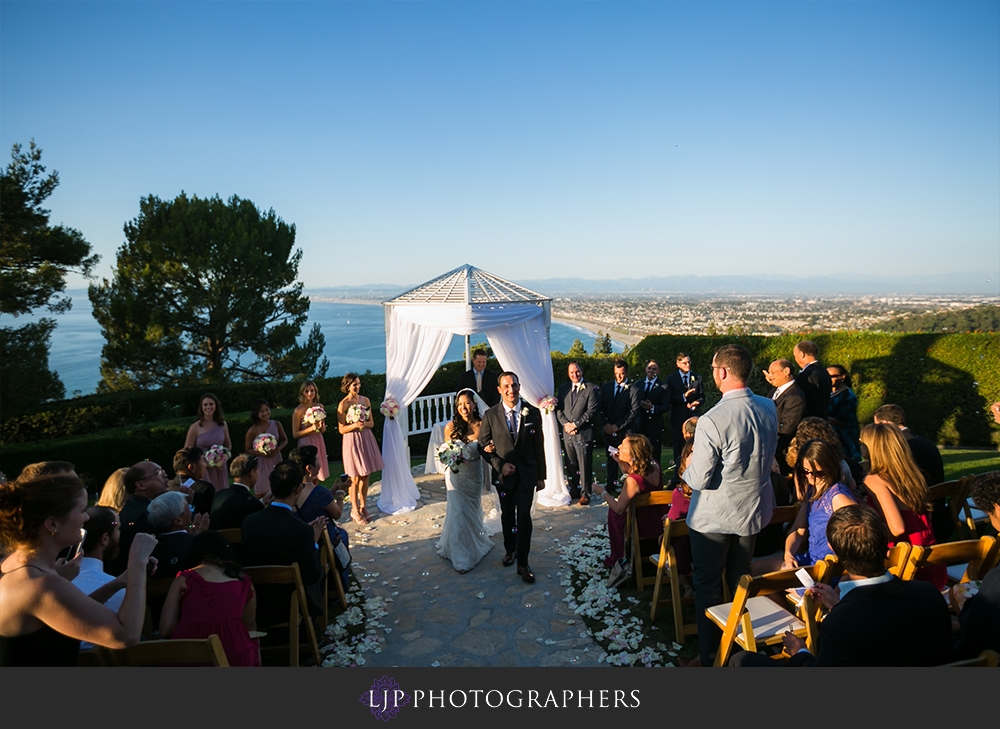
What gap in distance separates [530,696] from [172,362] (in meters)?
16.2

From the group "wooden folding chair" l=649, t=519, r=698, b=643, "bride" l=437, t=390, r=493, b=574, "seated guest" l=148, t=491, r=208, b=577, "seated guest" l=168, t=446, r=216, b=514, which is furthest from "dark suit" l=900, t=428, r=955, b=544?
"seated guest" l=168, t=446, r=216, b=514

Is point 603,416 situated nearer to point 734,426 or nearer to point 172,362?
point 734,426

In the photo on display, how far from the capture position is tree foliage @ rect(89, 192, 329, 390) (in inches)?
587

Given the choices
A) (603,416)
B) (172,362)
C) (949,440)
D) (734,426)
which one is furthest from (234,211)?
(949,440)

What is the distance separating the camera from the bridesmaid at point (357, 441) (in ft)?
22.1

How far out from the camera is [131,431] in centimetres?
879

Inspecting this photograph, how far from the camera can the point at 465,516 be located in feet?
17.8

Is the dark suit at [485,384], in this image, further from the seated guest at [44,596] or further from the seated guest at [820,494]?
the seated guest at [44,596]

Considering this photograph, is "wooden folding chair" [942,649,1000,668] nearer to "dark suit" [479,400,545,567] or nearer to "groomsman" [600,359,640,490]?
"dark suit" [479,400,545,567]

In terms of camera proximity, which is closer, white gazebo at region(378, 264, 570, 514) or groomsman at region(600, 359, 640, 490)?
groomsman at region(600, 359, 640, 490)

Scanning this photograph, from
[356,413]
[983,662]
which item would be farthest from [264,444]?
[983,662]

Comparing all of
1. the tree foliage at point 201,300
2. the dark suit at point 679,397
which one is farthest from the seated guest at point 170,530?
the tree foliage at point 201,300

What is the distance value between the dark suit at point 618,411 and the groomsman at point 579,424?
1.09ft

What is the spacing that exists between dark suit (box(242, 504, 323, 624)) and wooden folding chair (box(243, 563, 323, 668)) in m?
0.07
